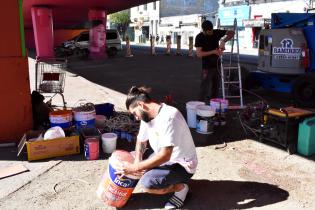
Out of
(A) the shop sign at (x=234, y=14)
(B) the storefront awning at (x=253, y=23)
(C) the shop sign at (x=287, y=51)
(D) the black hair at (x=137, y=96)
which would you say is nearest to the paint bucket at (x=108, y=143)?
(D) the black hair at (x=137, y=96)

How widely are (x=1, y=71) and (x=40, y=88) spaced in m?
1.52

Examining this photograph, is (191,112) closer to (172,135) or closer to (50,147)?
(50,147)

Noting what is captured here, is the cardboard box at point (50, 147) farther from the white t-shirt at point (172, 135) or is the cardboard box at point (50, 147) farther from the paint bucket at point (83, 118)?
the white t-shirt at point (172, 135)

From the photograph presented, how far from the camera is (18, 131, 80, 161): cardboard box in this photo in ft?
17.7

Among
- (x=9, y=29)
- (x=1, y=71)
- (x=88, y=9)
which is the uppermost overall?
(x=88, y=9)

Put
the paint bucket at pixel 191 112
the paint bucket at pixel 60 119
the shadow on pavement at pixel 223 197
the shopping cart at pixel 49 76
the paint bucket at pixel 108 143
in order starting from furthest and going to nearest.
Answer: the shopping cart at pixel 49 76
the paint bucket at pixel 191 112
the paint bucket at pixel 60 119
the paint bucket at pixel 108 143
the shadow on pavement at pixel 223 197

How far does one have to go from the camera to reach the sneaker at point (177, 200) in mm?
4027

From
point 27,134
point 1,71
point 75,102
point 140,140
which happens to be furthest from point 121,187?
point 75,102

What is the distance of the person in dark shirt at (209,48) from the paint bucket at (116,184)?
414 cm

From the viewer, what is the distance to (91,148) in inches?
213

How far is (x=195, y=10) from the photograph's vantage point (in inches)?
2411

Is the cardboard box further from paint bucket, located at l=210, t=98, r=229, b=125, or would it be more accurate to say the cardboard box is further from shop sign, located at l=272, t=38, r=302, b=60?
shop sign, located at l=272, t=38, r=302, b=60

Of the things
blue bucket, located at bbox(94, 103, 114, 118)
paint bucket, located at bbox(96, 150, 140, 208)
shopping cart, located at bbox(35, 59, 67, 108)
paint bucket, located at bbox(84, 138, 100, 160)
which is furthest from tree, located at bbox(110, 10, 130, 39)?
paint bucket, located at bbox(96, 150, 140, 208)

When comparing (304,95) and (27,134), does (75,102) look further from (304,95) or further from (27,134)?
(304,95)
